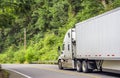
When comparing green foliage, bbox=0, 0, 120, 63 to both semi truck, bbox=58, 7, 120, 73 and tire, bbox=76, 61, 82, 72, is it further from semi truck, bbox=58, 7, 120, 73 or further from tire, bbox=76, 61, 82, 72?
tire, bbox=76, 61, 82, 72

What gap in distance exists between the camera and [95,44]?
25250 millimetres

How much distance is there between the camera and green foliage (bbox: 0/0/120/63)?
178 feet

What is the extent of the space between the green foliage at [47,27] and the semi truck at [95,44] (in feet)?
61.0

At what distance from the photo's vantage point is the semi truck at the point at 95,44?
2206 cm

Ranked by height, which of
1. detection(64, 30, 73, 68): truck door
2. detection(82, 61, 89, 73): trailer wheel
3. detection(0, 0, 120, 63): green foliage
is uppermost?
detection(0, 0, 120, 63): green foliage

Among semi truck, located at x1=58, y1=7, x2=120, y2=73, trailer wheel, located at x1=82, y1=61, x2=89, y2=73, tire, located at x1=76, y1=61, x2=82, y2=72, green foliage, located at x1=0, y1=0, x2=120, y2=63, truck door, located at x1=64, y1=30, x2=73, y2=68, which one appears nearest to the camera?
semi truck, located at x1=58, y1=7, x2=120, y2=73

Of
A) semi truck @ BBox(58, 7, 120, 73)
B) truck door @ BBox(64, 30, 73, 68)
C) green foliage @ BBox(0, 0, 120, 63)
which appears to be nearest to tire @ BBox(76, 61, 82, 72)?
semi truck @ BBox(58, 7, 120, 73)

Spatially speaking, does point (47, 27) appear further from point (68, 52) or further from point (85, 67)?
point (85, 67)

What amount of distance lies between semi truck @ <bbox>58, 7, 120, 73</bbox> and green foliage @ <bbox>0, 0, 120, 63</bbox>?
61.0 ft

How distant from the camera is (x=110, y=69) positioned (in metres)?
23.5

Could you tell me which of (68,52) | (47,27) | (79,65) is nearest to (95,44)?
(79,65)

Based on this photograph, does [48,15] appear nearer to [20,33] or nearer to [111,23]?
[20,33]

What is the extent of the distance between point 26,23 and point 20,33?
3603mm

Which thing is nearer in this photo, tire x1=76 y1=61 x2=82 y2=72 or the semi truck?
the semi truck
